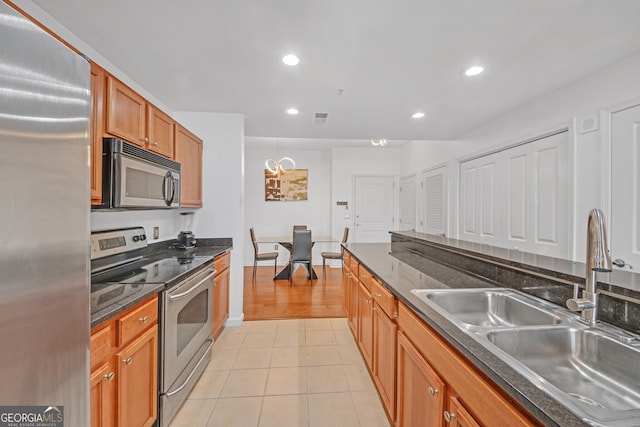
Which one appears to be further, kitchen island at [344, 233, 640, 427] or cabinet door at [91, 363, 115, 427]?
cabinet door at [91, 363, 115, 427]

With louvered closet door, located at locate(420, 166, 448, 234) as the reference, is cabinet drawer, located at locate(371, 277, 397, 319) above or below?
below

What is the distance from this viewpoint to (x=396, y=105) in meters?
2.84

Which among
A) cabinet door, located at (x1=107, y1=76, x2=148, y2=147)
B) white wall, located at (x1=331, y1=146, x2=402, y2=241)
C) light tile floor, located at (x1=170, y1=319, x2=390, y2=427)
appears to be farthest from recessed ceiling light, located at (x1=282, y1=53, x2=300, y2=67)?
white wall, located at (x1=331, y1=146, x2=402, y2=241)

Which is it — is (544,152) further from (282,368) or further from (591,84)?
(282,368)

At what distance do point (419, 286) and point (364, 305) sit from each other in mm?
752

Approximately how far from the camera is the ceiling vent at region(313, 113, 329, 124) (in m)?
3.09

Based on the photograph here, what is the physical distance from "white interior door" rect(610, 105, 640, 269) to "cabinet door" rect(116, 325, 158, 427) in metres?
3.32

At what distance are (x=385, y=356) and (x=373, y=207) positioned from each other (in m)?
4.58

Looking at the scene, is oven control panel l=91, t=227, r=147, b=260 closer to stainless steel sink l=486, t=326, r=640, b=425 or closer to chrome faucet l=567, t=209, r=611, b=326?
stainless steel sink l=486, t=326, r=640, b=425

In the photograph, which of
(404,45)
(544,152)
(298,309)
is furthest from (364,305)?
(544,152)

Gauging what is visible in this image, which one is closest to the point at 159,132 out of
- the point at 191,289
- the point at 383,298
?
the point at 191,289

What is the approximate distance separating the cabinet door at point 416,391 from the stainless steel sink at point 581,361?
0.28 m

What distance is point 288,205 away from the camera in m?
6.13

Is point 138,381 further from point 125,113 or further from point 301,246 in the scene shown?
point 301,246
